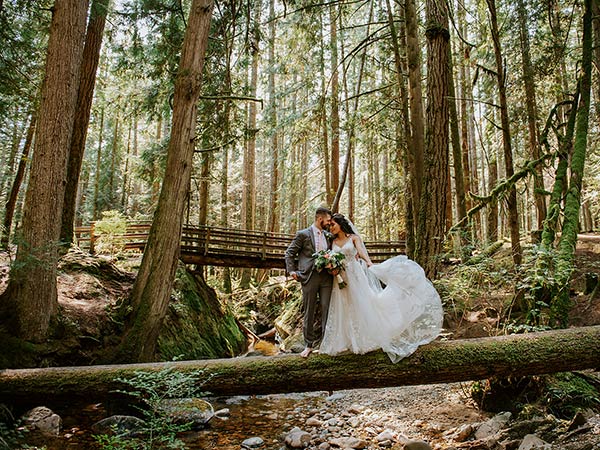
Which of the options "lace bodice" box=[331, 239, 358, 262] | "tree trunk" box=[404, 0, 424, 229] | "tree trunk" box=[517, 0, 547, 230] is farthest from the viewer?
"tree trunk" box=[517, 0, 547, 230]

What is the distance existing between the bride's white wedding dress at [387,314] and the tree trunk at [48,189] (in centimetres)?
425

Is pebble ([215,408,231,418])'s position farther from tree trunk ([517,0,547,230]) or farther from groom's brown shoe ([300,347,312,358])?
tree trunk ([517,0,547,230])

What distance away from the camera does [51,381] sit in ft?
15.3

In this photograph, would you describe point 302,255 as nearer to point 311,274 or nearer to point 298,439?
point 311,274

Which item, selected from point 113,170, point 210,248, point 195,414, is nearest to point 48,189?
point 195,414

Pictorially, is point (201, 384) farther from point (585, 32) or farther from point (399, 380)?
point (585, 32)

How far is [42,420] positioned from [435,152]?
6788 millimetres

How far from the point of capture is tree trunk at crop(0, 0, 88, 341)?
5.69 m

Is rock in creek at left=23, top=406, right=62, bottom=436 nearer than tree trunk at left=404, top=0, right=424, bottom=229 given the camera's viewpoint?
Yes

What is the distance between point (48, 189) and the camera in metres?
5.99

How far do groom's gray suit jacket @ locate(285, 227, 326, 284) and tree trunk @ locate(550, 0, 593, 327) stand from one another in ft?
10.5

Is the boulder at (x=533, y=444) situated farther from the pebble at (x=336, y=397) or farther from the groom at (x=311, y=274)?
the pebble at (x=336, y=397)

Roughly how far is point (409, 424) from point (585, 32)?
282 inches

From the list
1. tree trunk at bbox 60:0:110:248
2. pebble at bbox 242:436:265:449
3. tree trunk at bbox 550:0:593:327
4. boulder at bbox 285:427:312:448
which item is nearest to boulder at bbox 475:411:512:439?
tree trunk at bbox 550:0:593:327
